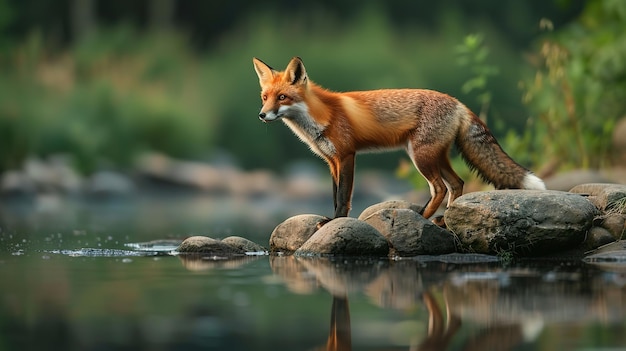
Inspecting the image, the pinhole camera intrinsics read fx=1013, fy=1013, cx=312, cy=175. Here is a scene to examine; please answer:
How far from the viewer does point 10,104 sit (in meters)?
18.5

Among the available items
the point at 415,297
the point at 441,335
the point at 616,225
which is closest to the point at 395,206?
the point at 616,225

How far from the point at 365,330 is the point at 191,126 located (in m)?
16.5

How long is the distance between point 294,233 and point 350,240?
80 centimetres

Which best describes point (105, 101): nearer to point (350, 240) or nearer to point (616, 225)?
point (350, 240)

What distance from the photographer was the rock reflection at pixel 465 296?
431 cm

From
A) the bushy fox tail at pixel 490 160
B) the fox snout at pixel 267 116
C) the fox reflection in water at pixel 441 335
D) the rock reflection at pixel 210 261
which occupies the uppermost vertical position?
the fox snout at pixel 267 116

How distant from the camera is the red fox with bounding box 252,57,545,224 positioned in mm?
8086

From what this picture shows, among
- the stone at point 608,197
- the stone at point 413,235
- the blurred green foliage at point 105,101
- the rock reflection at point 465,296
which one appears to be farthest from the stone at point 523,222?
the blurred green foliage at point 105,101

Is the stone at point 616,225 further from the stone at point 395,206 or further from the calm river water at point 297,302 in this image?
the stone at point 395,206

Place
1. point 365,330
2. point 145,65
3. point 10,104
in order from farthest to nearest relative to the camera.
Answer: point 145,65 < point 10,104 < point 365,330

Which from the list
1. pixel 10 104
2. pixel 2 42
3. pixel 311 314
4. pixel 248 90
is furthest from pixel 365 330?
pixel 2 42

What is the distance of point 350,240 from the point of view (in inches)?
298

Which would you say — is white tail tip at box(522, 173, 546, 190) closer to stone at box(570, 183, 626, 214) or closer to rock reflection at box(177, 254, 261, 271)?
stone at box(570, 183, 626, 214)

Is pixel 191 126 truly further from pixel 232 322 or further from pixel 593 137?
pixel 232 322
